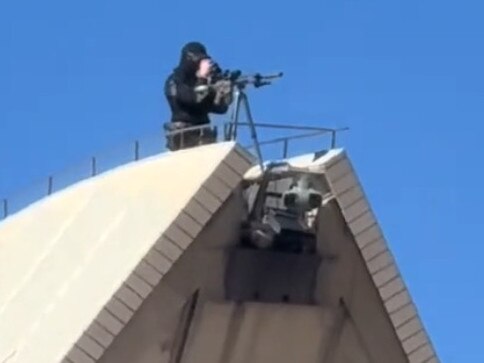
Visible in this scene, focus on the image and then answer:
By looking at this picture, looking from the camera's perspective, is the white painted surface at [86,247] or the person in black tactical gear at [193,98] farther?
the person in black tactical gear at [193,98]

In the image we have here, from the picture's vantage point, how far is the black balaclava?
40188 millimetres

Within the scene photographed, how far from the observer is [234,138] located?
1518 inches

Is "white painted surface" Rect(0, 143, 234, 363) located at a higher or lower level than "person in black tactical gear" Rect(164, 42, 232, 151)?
lower

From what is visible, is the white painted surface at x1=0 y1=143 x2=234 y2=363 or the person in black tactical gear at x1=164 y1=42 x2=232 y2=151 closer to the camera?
the white painted surface at x1=0 y1=143 x2=234 y2=363

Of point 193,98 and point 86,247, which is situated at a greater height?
point 193,98

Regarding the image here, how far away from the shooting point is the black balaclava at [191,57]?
132 ft

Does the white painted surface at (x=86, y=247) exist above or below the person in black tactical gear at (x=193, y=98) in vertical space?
below

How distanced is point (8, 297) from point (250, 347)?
6346mm

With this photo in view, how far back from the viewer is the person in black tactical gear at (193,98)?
131 feet

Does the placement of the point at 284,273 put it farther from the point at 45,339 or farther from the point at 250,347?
the point at 45,339

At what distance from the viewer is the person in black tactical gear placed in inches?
1574

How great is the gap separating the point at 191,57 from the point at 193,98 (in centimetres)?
79

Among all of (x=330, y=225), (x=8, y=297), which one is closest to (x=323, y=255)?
(x=330, y=225)

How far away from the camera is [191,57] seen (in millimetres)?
40219
